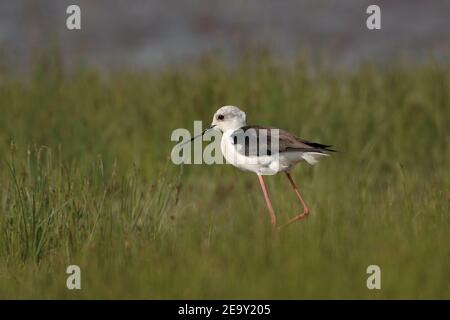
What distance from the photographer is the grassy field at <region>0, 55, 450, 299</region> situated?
6430mm

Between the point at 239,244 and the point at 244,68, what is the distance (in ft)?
16.2

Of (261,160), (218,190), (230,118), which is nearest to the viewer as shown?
(261,160)

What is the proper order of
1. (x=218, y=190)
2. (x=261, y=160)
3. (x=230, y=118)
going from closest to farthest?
(x=261, y=160) < (x=230, y=118) < (x=218, y=190)

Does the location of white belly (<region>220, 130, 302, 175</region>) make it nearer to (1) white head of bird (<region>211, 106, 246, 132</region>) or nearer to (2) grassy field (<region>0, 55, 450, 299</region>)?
(1) white head of bird (<region>211, 106, 246, 132</region>)

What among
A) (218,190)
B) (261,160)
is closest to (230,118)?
(261,160)

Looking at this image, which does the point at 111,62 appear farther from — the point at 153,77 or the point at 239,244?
the point at 239,244

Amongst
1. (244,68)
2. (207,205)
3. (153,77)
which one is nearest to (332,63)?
(244,68)

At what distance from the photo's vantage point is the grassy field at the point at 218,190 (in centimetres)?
643

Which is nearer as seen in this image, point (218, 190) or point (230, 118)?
point (230, 118)

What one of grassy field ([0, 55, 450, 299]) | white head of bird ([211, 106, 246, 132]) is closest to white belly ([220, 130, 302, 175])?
white head of bird ([211, 106, 246, 132])

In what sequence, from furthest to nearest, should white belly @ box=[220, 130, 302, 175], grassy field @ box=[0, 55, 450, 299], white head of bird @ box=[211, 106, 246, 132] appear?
white head of bird @ box=[211, 106, 246, 132]
white belly @ box=[220, 130, 302, 175]
grassy field @ box=[0, 55, 450, 299]

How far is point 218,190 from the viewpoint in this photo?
10461 mm

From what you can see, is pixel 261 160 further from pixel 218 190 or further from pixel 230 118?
pixel 218 190

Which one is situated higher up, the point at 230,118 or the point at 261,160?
the point at 230,118
